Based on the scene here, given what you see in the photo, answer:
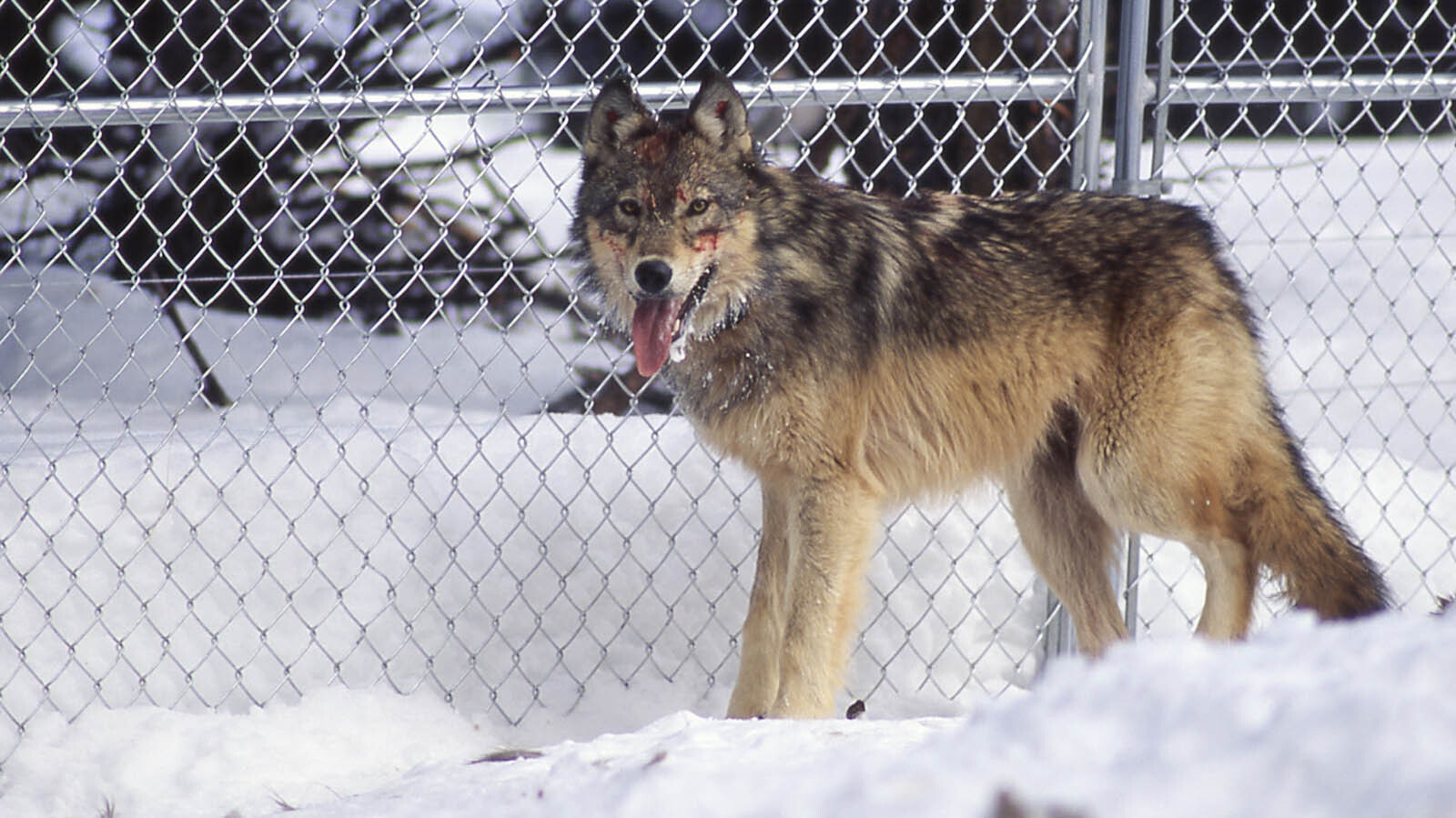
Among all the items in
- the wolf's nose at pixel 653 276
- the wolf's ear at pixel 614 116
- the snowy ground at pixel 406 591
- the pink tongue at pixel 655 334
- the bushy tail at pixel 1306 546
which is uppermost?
the wolf's ear at pixel 614 116

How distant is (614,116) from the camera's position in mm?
3539

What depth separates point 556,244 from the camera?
7.96 metres

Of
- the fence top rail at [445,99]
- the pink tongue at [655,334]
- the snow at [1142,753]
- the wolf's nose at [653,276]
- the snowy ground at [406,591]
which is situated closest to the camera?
the snow at [1142,753]

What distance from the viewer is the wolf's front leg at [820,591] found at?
3469 mm

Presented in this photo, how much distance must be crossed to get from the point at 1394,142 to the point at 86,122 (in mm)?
9951

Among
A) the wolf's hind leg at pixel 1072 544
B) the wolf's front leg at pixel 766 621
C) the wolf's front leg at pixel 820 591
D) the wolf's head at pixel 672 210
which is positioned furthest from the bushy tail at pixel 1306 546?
the wolf's head at pixel 672 210

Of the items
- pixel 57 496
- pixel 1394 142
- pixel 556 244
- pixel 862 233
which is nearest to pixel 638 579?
pixel 862 233

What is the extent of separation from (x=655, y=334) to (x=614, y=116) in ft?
2.03

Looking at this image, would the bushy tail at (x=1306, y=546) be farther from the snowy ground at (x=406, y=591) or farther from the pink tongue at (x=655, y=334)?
the pink tongue at (x=655, y=334)

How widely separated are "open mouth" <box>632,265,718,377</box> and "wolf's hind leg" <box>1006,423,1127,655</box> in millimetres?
1174

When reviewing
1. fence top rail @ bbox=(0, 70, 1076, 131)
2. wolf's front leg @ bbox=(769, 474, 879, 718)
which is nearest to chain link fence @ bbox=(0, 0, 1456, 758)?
fence top rail @ bbox=(0, 70, 1076, 131)

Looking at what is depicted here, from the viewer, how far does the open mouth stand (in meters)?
3.46

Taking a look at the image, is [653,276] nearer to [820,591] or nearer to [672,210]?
[672,210]

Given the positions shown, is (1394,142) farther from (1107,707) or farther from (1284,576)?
(1107,707)
